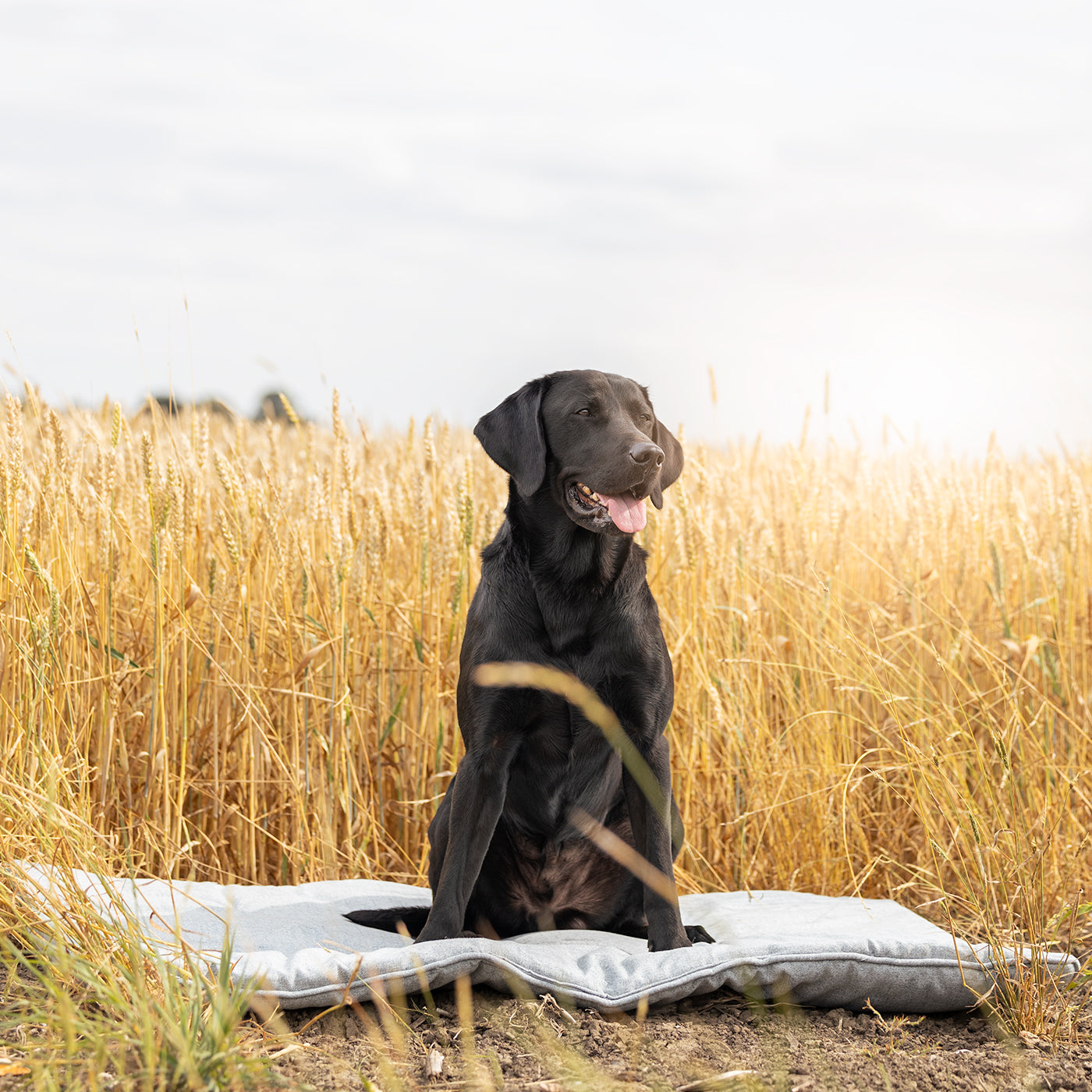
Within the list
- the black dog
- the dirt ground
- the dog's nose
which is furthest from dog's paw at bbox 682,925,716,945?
the dog's nose

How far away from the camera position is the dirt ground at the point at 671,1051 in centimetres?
164

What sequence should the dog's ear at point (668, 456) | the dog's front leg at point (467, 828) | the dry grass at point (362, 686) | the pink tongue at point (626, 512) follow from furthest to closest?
the dry grass at point (362, 686) < the dog's ear at point (668, 456) < the pink tongue at point (626, 512) < the dog's front leg at point (467, 828)

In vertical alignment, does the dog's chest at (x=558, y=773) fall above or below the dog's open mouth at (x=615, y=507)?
below

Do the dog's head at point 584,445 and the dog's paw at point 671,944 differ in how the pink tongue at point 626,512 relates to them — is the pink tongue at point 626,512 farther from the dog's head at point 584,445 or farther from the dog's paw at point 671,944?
the dog's paw at point 671,944

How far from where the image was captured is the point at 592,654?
232cm

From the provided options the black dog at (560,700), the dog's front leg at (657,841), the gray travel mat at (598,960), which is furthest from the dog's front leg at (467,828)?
the dog's front leg at (657,841)

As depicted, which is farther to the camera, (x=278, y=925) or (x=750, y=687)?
(x=750, y=687)

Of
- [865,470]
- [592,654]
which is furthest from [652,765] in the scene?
[865,470]

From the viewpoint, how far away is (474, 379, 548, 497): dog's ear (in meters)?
2.43

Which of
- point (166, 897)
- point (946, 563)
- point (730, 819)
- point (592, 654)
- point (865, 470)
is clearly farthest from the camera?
point (865, 470)

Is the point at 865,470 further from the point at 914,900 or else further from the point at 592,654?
the point at 592,654

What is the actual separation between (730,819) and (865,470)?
2.08 m

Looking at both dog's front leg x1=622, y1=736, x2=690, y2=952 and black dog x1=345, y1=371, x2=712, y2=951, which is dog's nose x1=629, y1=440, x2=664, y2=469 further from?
dog's front leg x1=622, y1=736, x2=690, y2=952

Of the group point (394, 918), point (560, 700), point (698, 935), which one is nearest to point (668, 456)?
point (560, 700)
